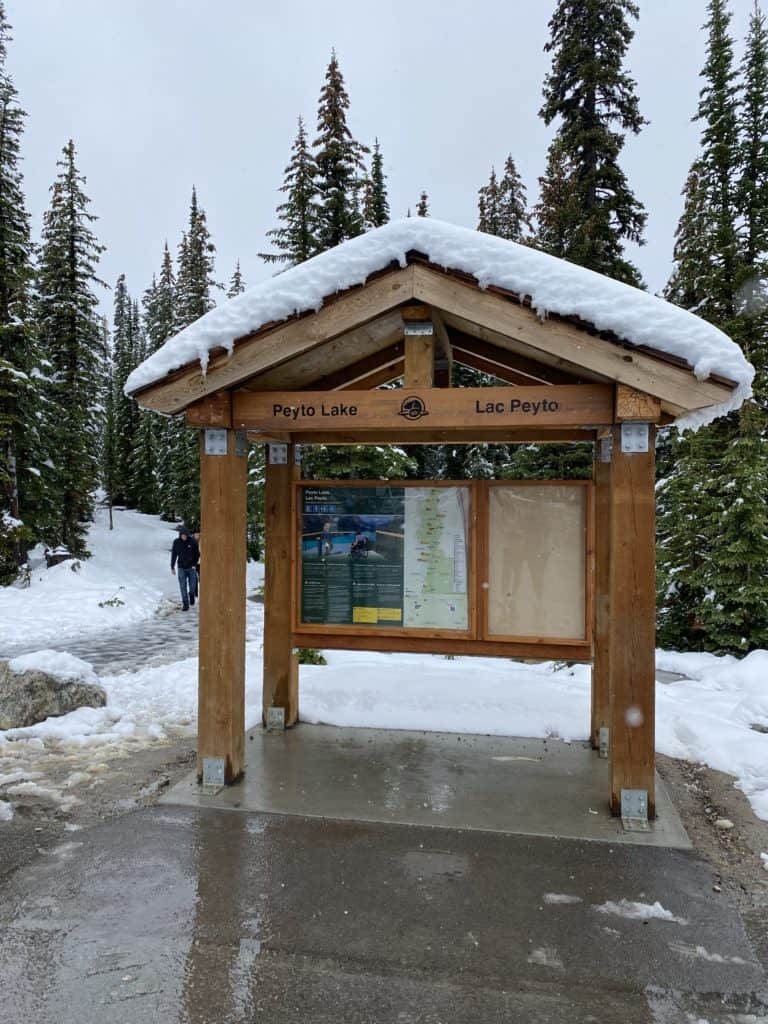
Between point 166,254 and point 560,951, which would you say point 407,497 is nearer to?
point 560,951

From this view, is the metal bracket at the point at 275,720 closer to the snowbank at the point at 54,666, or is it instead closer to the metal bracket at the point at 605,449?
the snowbank at the point at 54,666

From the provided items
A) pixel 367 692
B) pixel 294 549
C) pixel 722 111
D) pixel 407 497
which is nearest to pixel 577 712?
pixel 367 692

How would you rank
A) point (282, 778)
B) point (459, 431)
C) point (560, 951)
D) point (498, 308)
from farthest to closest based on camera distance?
point (459, 431) < point (282, 778) < point (498, 308) < point (560, 951)

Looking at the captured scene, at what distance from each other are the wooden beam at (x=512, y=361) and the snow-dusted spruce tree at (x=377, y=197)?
789 inches

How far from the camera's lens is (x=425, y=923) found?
11.6 feet

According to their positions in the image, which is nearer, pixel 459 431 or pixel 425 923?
pixel 425 923

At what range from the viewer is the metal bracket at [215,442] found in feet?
17.3

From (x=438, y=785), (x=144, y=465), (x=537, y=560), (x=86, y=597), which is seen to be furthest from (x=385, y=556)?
(x=144, y=465)

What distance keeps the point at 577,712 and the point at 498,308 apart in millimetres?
4228

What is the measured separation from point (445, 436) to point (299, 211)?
47.6ft

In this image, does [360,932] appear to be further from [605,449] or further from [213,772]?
[605,449]

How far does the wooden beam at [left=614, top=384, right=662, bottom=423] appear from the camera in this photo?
463 centimetres

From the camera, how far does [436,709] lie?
7133 millimetres

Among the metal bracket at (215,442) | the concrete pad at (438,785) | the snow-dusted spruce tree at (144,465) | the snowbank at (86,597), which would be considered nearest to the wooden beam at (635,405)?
the concrete pad at (438,785)
